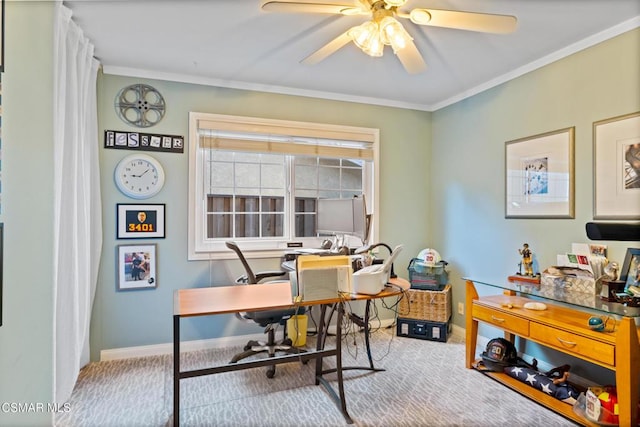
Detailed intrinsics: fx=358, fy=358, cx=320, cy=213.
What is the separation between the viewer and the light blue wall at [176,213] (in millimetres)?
3018

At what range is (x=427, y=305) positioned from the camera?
3521 millimetres

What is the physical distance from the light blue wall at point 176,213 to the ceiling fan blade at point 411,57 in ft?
4.97

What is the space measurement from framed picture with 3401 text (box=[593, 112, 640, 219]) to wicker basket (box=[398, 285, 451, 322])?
1483mm

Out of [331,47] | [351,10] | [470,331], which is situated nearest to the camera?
[351,10]

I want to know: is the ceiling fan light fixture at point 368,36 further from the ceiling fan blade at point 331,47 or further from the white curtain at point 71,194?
the white curtain at point 71,194

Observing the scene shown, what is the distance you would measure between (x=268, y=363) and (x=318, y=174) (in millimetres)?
2152

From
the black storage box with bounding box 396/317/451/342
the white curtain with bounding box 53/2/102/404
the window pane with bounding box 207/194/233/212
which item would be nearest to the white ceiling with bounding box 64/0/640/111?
the white curtain with bounding box 53/2/102/404

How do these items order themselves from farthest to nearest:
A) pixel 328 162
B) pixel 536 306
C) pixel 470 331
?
pixel 328 162
pixel 470 331
pixel 536 306

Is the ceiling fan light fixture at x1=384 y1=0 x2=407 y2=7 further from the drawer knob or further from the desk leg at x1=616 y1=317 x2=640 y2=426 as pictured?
the drawer knob

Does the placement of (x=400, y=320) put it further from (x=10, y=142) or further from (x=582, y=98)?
(x=10, y=142)

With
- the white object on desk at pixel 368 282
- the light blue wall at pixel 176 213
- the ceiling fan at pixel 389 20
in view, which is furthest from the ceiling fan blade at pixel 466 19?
the light blue wall at pixel 176 213

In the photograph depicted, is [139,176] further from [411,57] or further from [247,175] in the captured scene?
[411,57]

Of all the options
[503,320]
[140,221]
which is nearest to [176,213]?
[140,221]

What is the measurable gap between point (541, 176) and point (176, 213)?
3.11 meters
